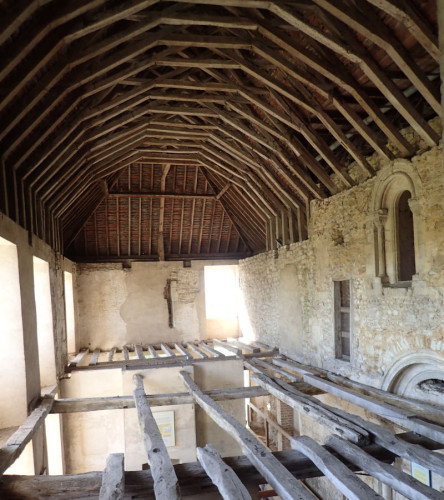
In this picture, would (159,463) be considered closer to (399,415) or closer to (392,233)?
(399,415)

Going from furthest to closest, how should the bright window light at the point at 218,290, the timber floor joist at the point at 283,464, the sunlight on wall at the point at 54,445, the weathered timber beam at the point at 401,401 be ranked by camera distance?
the bright window light at the point at 218,290 < the sunlight on wall at the point at 54,445 < the weathered timber beam at the point at 401,401 < the timber floor joist at the point at 283,464

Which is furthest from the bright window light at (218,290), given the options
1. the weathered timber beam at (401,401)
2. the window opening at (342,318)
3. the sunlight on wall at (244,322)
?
the weathered timber beam at (401,401)

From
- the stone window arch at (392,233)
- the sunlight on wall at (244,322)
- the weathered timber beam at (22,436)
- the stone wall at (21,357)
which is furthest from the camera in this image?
the sunlight on wall at (244,322)

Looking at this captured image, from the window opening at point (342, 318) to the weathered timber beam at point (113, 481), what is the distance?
4.86 metres

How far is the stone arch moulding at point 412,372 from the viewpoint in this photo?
5.21m

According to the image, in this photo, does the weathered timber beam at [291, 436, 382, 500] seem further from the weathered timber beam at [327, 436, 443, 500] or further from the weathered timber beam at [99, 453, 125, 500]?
the weathered timber beam at [99, 453, 125, 500]

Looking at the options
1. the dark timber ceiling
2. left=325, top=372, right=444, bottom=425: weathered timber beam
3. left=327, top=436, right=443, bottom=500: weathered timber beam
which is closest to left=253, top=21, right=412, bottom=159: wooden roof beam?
the dark timber ceiling

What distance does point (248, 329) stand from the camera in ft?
42.1

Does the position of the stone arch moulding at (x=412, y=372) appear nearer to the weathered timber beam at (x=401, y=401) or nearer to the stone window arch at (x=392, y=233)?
the weathered timber beam at (x=401, y=401)

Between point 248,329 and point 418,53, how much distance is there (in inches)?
377

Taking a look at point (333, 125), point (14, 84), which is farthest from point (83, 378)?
point (333, 125)

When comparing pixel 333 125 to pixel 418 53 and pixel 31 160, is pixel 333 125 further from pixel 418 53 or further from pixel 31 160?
pixel 31 160

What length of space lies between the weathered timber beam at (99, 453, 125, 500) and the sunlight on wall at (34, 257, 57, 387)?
4.25 m

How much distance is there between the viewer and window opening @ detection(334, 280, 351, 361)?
297 inches
